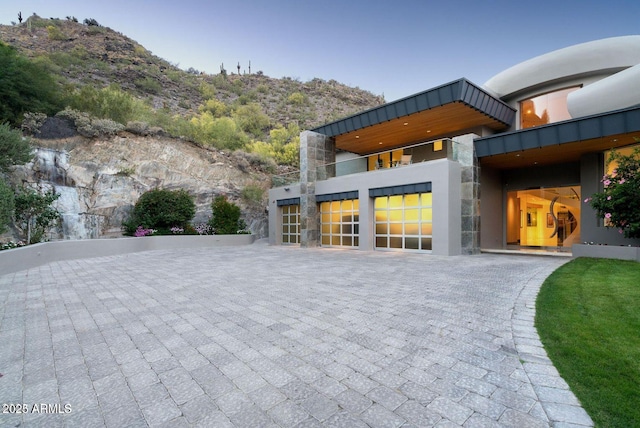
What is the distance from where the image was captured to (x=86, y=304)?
17.7ft

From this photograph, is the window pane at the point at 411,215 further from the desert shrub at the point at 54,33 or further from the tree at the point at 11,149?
the desert shrub at the point at 54,33

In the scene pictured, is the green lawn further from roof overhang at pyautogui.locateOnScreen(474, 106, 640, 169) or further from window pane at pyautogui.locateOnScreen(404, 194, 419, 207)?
window pane at pyautogui.locateOnScreen(404, 194, 419, 207)

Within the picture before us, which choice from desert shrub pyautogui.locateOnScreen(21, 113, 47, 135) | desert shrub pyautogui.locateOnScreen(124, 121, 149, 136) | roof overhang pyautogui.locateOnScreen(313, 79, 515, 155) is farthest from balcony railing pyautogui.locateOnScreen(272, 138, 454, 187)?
desert shrub pyautogui.locateOnScreen(21, 113, 47, 135)

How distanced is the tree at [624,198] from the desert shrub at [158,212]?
70.2 ft

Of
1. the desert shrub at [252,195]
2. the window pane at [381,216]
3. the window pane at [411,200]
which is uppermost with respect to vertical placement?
the desert shrub at [252,195]

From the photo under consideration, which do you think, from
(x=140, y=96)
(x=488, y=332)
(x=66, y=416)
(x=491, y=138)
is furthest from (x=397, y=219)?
(x=140, y=96)

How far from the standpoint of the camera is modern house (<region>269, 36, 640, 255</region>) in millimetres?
12617

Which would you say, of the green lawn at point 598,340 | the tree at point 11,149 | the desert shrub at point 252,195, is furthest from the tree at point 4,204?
the desert shrub at point 252,195

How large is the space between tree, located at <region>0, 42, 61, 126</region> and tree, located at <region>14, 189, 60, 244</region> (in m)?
9.45

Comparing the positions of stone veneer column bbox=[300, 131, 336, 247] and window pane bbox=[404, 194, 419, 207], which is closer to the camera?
window pane bbox=[404, 194, 419, 207]

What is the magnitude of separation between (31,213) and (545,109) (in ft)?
86.6

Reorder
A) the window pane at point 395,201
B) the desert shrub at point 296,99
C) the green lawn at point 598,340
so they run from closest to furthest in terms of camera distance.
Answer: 1. the green lawn at point 598,340
2. the window pane at point 395,201
3. the desert shrub at point 296,99

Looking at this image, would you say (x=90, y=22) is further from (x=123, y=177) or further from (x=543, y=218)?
(x=543, y=218)

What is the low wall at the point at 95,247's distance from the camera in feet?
30.9
